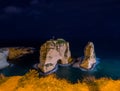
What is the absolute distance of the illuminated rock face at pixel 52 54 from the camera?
68369 mm

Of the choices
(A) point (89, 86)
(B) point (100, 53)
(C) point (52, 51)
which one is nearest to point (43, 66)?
(C) point (52, 51)

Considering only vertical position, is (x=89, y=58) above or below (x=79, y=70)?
above

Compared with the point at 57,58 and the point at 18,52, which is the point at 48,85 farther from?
the point at 18,52

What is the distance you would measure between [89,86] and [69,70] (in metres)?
46.6

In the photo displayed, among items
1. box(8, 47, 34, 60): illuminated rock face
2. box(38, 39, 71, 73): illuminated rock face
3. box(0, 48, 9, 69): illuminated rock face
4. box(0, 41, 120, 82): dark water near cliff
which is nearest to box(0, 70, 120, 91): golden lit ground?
box(0, 41, 120, 82): dark water near cliff

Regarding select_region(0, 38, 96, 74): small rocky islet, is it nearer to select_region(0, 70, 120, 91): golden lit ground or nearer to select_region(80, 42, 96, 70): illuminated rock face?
select_region(80, 42, 96, 70): illuminated rock face

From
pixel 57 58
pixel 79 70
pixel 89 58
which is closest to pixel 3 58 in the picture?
pixel 57 58

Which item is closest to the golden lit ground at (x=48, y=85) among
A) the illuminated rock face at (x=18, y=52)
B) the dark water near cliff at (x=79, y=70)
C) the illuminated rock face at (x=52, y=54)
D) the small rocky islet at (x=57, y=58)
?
the dark water near cliff at (x=79, y=70)

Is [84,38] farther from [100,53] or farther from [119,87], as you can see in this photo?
[119,87]

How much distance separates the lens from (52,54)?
233 ft

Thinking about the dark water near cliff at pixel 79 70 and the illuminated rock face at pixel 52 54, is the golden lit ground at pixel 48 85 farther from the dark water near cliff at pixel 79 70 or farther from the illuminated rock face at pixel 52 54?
the illuminated rock face at pixel 52 54

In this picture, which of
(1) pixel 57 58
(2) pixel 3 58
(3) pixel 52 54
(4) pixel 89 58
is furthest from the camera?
(2) pixel 3 58

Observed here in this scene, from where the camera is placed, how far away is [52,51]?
7081 cm

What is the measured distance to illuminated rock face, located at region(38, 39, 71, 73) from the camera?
68369mm
